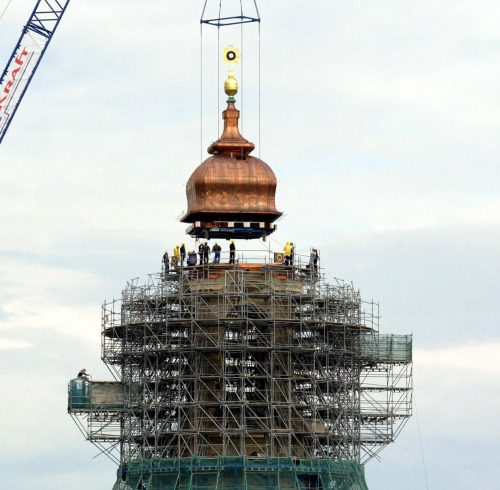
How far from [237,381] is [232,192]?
46.2 ft

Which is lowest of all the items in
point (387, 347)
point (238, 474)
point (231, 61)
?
point (238, 474)

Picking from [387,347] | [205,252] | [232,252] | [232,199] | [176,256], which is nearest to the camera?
[232,252]

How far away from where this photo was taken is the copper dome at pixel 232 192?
123 m

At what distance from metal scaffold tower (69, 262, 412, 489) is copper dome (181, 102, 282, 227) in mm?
4573

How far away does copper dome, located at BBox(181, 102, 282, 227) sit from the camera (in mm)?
123000

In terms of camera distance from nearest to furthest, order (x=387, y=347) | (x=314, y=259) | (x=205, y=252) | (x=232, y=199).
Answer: (x=205, y=252)
(x=314, y=259)
(x=232, y=199)
(x=387, y=347)

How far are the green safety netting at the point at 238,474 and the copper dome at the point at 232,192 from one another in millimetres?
17764

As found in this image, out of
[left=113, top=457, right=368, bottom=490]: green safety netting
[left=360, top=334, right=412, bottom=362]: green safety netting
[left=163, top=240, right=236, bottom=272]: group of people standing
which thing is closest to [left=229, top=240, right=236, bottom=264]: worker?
[left=163, top=240, right=236, bottom=272]: group of people standing

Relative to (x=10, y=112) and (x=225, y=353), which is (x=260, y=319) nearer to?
(x=225, y=353)

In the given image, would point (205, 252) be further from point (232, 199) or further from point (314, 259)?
point (314, 259)

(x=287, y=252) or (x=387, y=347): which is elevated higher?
(x=287, y=252)

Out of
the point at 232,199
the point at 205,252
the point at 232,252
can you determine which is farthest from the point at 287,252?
the point at 232,199

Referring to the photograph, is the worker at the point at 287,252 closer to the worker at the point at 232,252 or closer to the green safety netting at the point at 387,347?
the worker at the point at 232,252

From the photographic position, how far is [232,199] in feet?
404
